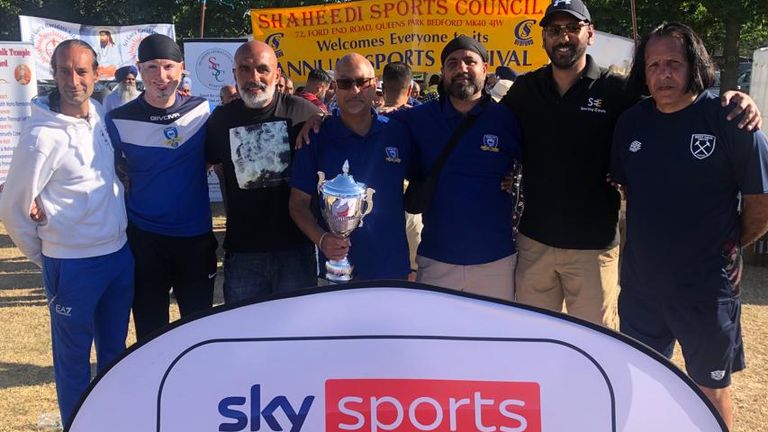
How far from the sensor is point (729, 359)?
279cm

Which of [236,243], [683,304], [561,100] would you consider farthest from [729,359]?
[236,243]

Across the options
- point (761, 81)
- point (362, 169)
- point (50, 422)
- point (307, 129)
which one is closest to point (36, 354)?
point (50, 422)

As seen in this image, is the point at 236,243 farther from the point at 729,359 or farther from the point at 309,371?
the point at 729,359

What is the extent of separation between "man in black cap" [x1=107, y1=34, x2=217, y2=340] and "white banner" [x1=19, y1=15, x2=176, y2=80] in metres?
10.7

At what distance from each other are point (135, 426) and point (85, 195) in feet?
5.35

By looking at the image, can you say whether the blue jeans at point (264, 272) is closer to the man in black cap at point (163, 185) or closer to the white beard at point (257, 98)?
the man in black cap at point (163, 185)

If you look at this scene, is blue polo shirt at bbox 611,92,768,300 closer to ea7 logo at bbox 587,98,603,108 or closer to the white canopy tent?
ea7 logo at bbox 587,98,603,108

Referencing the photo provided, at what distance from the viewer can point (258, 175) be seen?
324 centimetres

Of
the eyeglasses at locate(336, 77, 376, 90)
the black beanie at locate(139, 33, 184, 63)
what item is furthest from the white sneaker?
the eyeglasses at locate(336, 77, 376, 90)

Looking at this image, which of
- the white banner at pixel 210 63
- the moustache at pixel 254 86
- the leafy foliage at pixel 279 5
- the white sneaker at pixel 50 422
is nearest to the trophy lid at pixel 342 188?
the moustache at pixel 254 86

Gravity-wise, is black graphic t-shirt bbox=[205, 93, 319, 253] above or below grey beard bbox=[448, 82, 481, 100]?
below

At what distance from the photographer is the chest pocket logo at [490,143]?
311 cm

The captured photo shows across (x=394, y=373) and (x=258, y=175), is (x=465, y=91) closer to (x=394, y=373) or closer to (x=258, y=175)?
(x=258, y=175)

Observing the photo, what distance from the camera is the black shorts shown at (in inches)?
109
